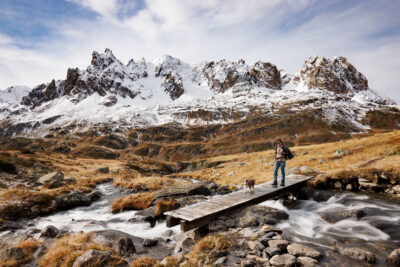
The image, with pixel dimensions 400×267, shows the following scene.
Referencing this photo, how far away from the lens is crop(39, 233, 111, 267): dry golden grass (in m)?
8.48

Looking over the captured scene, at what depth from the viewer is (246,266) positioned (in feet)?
23.9

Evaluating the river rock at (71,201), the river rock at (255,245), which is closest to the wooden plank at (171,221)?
the river rock at (255,245)

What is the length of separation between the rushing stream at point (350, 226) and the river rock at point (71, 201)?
1863 cm

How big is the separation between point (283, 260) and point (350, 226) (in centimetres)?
691

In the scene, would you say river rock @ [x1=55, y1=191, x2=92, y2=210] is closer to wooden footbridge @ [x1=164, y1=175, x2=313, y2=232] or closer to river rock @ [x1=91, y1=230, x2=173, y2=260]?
river rock @ [x1=91, y1=230, x2=173, y2=260]

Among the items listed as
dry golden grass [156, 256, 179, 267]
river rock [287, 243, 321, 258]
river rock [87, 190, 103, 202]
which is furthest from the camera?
river rock [87, 190, 103, 202]

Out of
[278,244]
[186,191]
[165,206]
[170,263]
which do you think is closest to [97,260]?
[170,263]

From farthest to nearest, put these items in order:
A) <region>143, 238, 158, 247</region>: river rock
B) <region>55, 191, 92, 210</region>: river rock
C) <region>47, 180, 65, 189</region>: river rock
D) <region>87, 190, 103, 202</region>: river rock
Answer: <region>47, 180, 65, 189</region>: river rock < <region>87, 190, 103, 202</region>: river rock < <region>55, 191, 92, 210</region>: river rock < <region>143, 238, 158, 247</region>: river rock

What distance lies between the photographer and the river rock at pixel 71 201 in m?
19.7

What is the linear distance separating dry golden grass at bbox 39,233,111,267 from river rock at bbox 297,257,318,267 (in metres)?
8.11

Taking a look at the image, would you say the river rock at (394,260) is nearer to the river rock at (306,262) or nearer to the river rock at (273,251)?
the river rock at (306,262)

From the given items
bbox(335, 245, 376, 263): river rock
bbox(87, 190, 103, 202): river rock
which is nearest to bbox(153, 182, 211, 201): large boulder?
bbox(87, 190, 103, 202): river rock

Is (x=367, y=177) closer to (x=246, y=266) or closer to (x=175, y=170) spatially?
(x=246, y=266)

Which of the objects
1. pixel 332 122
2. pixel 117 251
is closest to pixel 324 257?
pixel 117 251
